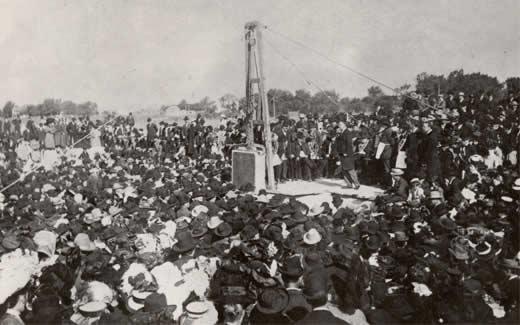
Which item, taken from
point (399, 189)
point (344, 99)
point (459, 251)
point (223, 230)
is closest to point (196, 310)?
point (223, 230)

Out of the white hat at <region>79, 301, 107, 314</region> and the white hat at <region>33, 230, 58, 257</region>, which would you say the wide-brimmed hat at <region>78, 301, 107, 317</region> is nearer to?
the white hat at <region>79, 301, 107, 314</region>

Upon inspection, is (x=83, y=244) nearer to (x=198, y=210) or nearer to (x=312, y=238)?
(x=198, y=210)

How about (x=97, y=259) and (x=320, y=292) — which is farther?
(x=97, y=259)

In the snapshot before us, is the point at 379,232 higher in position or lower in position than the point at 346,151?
lower

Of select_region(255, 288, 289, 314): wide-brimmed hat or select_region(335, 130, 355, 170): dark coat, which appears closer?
select_region(255, 288, 289, 314): wide-brimmed hat

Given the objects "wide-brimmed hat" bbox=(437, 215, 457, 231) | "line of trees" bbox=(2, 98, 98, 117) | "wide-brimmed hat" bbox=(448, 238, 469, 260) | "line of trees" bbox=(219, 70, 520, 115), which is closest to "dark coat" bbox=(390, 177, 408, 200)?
"wide-brimmed hat" bbox=(437, 215, 457, 231)

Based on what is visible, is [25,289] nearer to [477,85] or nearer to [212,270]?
[212,270]

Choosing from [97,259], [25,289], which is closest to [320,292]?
[97,259]
